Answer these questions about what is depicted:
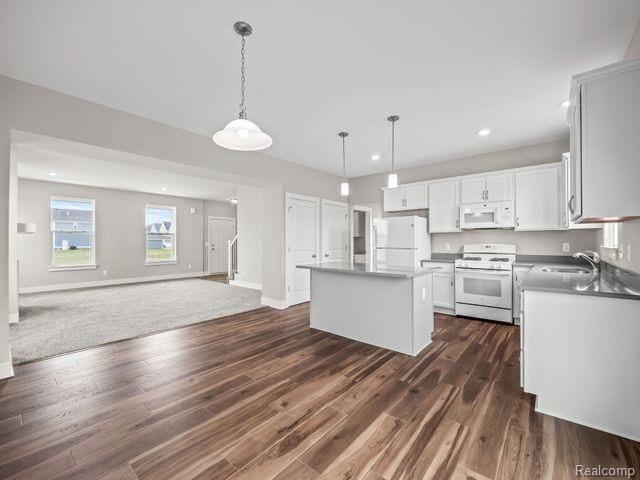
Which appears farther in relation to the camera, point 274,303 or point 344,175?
point 344,175

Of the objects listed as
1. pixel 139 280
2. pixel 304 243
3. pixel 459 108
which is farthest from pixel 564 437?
pixel 139 280

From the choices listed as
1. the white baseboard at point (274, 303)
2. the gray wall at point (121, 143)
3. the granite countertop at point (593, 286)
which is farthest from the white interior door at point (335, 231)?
the granite countertop at point (593, 286)

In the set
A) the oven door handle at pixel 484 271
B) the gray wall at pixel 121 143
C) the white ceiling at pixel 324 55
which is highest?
the white ceiling at pixel 324 55

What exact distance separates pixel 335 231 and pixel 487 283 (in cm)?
317

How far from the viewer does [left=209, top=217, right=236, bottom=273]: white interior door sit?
10102 mm

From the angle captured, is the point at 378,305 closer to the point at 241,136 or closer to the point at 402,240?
the point at 402,240

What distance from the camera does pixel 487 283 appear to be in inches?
167

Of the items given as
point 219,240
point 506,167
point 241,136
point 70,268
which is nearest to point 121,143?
point 241,136

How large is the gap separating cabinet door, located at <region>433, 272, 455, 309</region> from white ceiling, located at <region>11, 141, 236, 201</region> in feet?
13.9

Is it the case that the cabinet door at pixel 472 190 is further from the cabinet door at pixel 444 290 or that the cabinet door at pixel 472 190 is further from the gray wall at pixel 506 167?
the cabinet door at pixel 444 290

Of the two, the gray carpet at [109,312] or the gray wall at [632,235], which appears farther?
the gray carpet at [109,312]

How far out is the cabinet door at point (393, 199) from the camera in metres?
5.52

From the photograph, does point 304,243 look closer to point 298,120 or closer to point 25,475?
point 298,120

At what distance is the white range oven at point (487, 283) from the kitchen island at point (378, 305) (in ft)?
4.26
